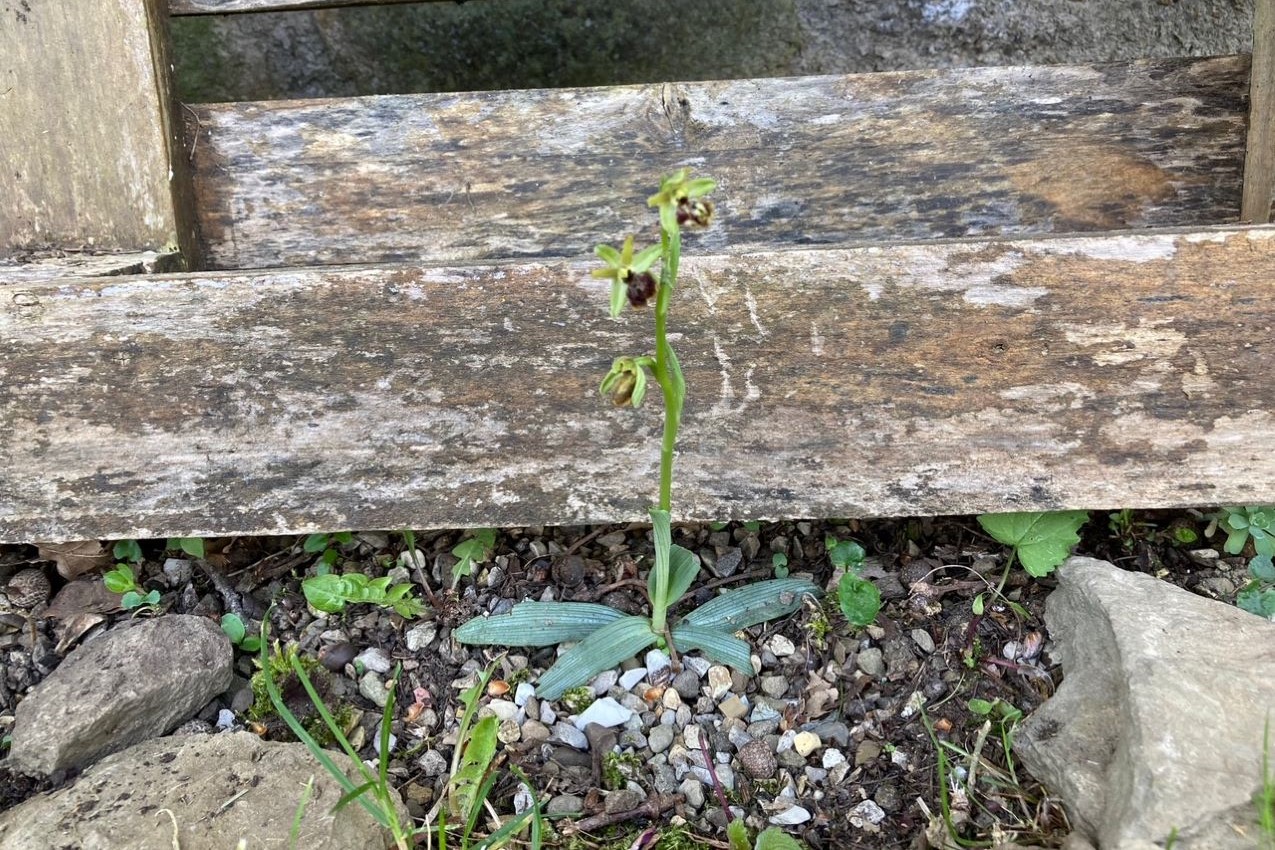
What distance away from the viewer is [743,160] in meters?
2.00

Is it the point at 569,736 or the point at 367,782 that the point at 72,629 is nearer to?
the point at 367,782

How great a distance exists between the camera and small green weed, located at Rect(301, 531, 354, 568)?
1938 millimetres

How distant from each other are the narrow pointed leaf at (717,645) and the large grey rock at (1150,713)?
1.57 feet

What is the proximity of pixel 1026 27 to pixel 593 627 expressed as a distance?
96.5 inches

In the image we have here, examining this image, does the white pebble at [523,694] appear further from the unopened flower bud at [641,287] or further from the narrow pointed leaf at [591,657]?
the unopened flower bud at [641,287]

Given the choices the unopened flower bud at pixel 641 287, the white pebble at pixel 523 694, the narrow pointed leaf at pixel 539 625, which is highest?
the unopened flower bud at pixel 641 287

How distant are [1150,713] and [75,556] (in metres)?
1.99

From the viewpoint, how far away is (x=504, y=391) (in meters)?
1.65

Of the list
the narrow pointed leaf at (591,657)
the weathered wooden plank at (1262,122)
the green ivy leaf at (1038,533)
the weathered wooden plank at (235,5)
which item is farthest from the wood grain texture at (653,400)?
the weathered wooden plank at (235,5)

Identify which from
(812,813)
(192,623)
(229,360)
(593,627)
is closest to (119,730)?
(192,623)

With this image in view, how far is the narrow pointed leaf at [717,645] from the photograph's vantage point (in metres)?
1.67

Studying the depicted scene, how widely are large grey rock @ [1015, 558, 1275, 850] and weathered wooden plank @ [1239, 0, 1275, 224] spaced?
2.59 ft

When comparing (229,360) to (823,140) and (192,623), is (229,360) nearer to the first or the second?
(192,623)

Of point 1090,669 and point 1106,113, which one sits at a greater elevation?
point 1106,113
